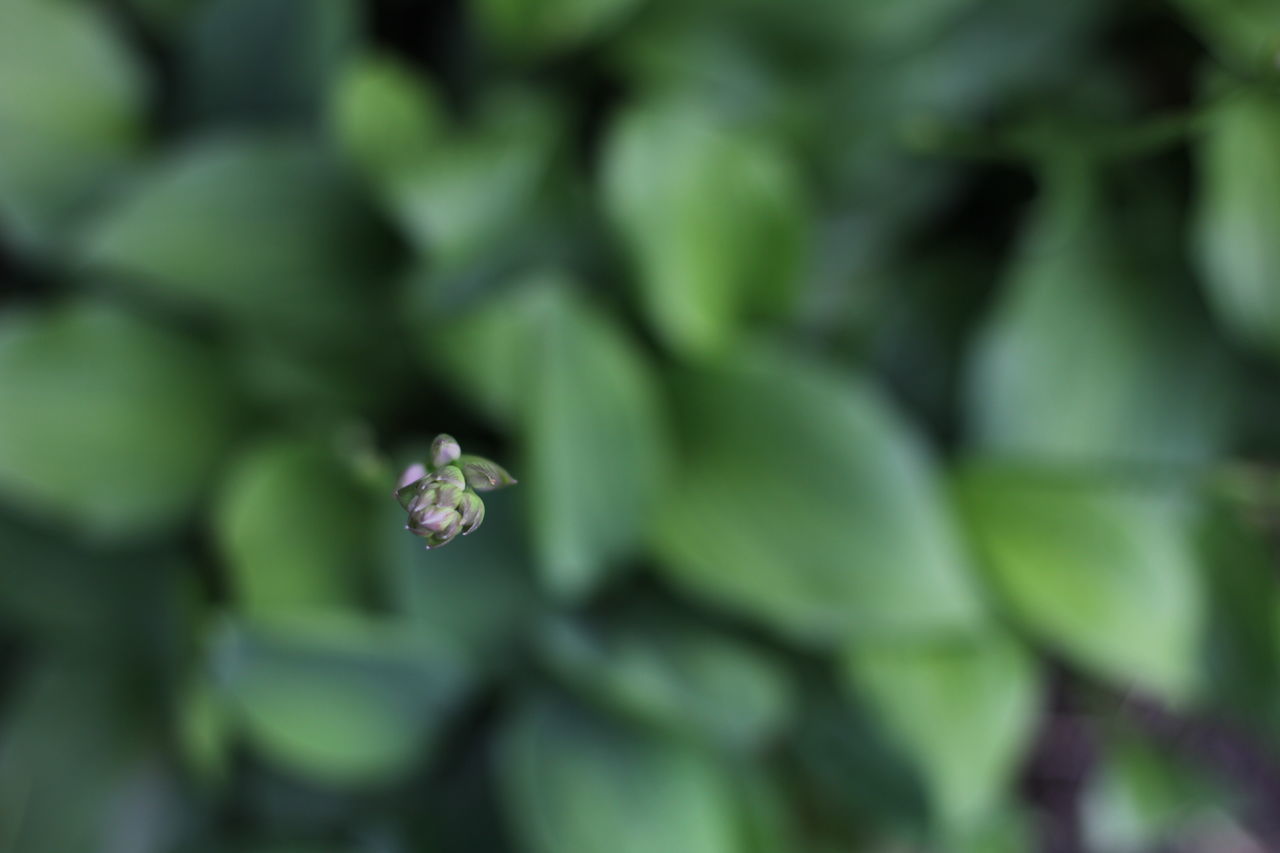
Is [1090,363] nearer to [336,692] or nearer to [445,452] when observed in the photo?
[336,692]

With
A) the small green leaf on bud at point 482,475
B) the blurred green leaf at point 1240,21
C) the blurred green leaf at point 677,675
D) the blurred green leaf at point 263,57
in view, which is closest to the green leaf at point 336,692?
the blurred green leaf at point 677,675

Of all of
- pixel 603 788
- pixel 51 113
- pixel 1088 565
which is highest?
pixel 51 113

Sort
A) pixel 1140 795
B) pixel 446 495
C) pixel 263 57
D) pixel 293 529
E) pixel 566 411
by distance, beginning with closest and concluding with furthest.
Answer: pixel 446 495
pixel 566 411
pixel 293 529
pixel 263 57
pixel 1140 795

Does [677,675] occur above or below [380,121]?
below

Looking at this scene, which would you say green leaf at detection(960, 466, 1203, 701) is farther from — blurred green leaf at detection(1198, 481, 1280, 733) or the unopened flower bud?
the unopened flower bud

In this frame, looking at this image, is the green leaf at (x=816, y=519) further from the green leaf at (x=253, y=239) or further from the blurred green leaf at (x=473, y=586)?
the green leaf at (x=253, y=239)

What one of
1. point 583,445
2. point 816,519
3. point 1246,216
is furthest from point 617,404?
point 1246,216

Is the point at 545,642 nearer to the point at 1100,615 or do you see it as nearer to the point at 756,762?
the point at 756,762

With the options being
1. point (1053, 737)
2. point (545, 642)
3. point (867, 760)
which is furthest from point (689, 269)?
point (1053, 737)
